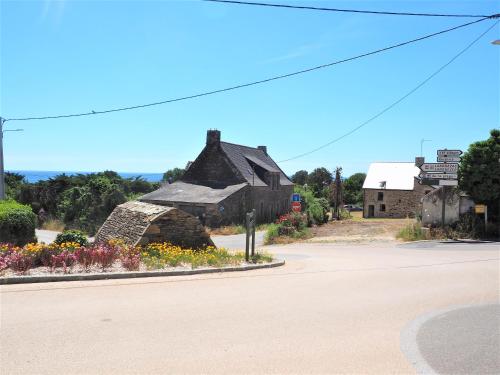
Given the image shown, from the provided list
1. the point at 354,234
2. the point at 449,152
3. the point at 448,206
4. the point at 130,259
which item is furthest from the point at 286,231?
the point at 130,259

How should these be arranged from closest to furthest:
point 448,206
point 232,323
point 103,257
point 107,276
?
point 232,323, point 107,276, point 103,257, point 448,206

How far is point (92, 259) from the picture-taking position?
453 inches

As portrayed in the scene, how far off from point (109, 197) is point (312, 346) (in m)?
39.6

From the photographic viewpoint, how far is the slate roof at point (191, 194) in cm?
4217

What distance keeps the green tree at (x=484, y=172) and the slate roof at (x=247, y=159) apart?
22754 millimetres

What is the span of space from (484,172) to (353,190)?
205ft

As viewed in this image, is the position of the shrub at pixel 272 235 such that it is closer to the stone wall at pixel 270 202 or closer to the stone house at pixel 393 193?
the stone wall at pixel 270 202

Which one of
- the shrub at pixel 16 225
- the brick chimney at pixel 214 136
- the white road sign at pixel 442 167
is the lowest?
the shrub at pixel 16 225

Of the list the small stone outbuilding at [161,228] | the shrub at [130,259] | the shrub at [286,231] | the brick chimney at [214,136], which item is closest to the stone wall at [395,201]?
the brick chimney at [214,136]

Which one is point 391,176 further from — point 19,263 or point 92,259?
point 19,263

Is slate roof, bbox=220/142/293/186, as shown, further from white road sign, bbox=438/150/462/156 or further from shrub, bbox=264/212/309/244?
white road sign, bbox=438/150/462/156

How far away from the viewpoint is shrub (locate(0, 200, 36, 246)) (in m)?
17.2

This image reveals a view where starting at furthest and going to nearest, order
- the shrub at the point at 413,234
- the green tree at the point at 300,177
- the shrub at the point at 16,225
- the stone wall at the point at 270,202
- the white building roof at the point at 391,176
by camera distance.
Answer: the green tree at the point at 300,177 → the white building roof at the point at 391,176 → the stone wall at the point at 270,202 → the shrub at the point at 413,234 → the shrub at the point at 16,225

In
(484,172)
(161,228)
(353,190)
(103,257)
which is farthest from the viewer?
(353,190)
